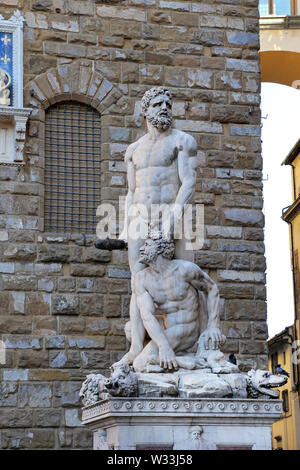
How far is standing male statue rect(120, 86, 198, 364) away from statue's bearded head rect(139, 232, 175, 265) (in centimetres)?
19

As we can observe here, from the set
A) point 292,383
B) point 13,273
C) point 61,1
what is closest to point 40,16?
point 61,1

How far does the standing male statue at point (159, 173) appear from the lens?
10055 mm

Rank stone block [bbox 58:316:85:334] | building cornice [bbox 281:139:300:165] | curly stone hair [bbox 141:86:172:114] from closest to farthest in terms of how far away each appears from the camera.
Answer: curly stone hair [bbox 141:86:172:114], stone block [bbox 58:316:85:334], building cornice [bbox 281:139:300:165]

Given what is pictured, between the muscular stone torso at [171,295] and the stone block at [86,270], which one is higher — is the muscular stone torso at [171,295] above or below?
below

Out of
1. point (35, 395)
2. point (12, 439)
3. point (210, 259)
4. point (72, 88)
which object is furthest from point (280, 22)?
point (12, 439)

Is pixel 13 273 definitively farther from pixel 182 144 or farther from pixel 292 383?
pixel 292 383

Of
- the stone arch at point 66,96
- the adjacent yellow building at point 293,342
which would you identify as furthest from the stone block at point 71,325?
the adjacent yellow building at point 293,342

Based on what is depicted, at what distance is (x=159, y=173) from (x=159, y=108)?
625 mm

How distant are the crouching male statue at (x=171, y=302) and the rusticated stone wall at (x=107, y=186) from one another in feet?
8.70

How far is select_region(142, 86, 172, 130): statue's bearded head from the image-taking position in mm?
10133

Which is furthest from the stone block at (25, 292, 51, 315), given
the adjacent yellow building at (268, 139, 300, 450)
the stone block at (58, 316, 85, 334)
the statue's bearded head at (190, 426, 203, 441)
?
the adjacent yellow building at (268, 139, 300, 450)

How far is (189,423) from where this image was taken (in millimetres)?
8930

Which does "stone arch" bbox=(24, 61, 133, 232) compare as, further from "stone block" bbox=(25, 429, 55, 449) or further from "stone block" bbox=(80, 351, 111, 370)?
"stone block" bbox=(25, 429, 55, 449)

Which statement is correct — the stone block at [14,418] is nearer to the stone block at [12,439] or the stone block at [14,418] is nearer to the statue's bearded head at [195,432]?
the stone block at [12,439]
